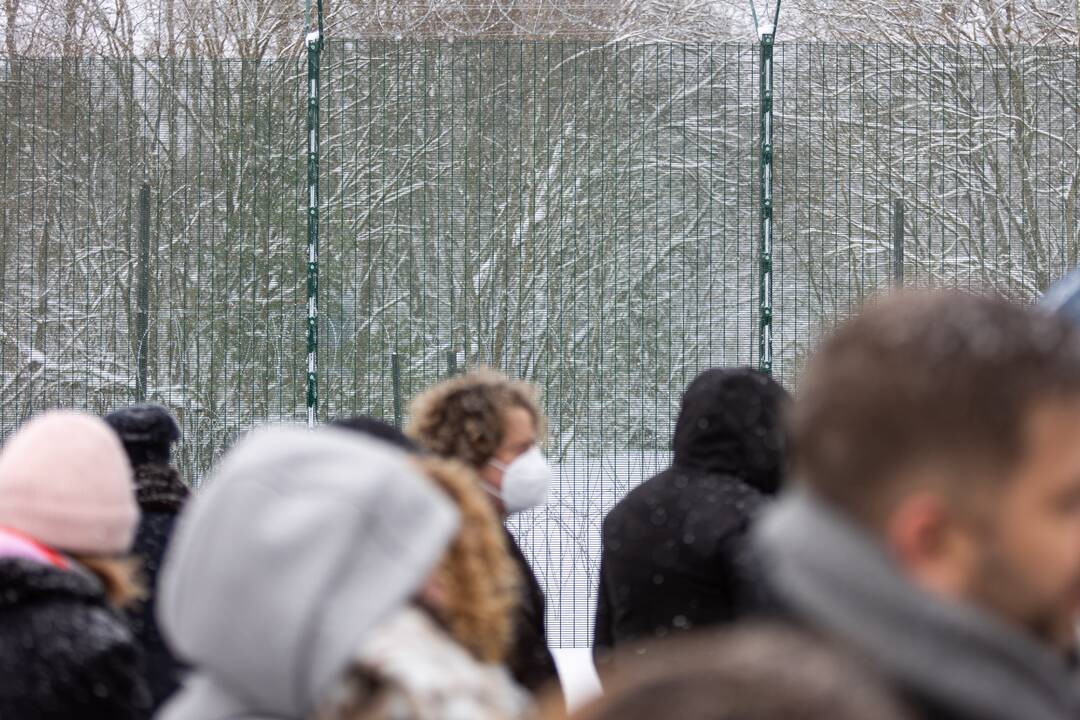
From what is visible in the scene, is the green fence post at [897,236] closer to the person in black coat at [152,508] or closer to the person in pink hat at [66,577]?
the person in black coat at [152,508]

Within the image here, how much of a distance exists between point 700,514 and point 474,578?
1284 millimetres

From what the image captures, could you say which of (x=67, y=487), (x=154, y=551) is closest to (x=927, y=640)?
(x=67, y=487)

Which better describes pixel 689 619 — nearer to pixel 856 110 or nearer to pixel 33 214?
pixel 856 110

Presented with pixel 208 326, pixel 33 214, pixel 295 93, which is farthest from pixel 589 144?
pixel 33 214

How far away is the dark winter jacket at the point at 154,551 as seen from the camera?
3.10m

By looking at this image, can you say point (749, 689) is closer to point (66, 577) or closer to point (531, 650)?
point (66, 577)

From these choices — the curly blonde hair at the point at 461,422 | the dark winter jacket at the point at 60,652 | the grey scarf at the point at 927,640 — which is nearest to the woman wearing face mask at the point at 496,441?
the curly blonde hair at the point at 461,422

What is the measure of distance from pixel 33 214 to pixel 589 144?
305 cm

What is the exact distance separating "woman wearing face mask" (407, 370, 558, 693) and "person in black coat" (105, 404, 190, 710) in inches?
26.2

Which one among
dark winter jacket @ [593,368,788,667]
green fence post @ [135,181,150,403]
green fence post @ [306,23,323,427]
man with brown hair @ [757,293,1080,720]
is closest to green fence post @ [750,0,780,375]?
green fence post @ [306,23,323,427]

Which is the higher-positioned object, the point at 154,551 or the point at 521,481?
the point at 521,481

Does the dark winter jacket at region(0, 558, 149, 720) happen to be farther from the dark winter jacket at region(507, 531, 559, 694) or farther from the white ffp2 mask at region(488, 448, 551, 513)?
the white ffp2 mask at region(488, 448, 551, 513)

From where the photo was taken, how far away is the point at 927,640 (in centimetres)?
101

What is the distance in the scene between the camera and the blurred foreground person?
2.66 ft
